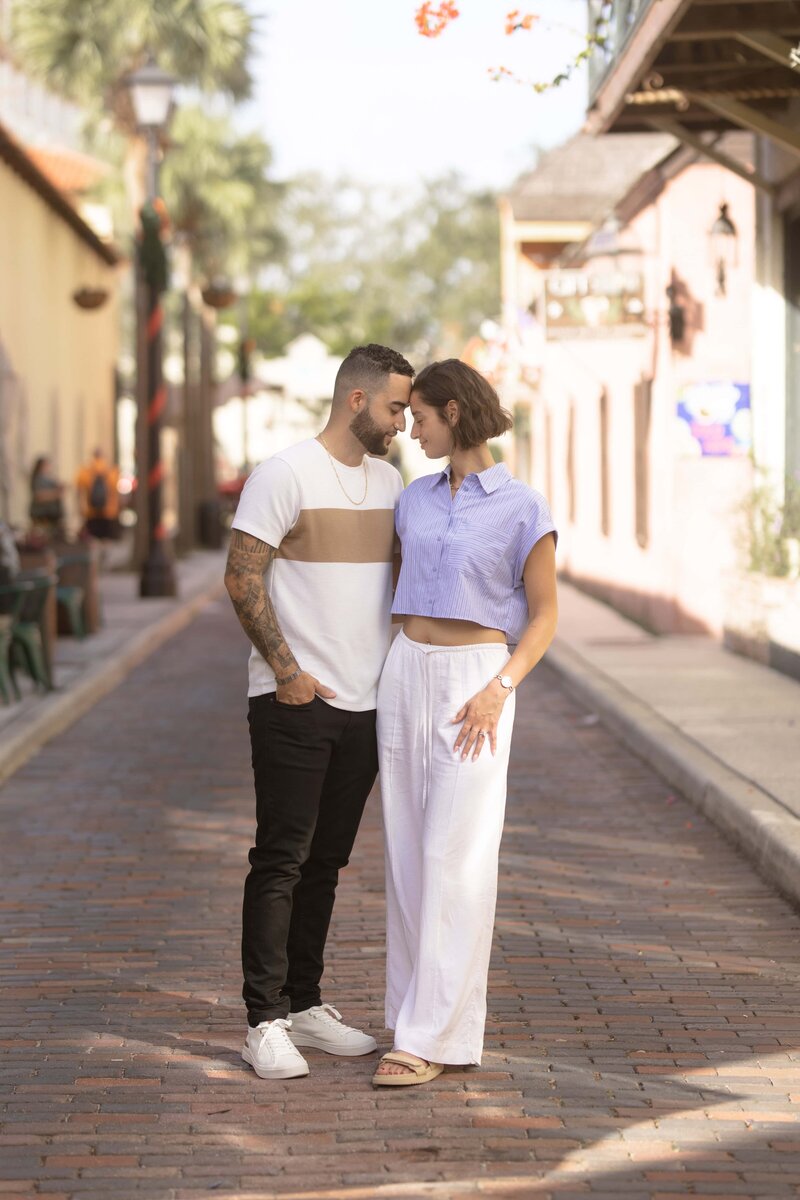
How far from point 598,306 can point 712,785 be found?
10.9 m

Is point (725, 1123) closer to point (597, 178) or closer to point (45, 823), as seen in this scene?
point (45, 823)

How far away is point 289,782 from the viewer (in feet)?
16.4

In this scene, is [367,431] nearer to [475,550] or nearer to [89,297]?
[475,550]

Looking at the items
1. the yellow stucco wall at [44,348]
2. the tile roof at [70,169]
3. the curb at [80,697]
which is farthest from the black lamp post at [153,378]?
the tile roof at [70,169]

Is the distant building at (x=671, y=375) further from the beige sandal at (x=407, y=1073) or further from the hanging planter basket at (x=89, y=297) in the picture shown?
the beige sandal at (x=407, y=1073)

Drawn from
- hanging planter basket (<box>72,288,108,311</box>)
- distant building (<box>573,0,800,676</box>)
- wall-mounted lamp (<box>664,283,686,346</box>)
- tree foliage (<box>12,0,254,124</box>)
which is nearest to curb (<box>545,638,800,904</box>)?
distant building (<box>573,0,800,676</box>)

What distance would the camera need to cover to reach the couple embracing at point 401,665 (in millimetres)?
4906

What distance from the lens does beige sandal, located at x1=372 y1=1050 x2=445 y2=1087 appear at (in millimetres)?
4848

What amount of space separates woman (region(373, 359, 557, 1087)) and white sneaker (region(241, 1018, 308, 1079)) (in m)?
0.24

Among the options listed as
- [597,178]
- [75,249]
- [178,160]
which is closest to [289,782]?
[75,249]

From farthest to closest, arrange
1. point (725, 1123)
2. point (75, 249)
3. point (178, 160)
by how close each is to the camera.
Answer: point (178, 160) < point (75, 249) < point (725, 1123)

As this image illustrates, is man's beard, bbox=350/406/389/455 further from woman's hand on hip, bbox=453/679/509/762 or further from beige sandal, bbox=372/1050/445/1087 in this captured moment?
beige sandal, bbox=372/1050/445/1087

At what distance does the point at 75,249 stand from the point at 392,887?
25445mm

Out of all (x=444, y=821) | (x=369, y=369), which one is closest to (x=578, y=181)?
(x=369, y=369)
